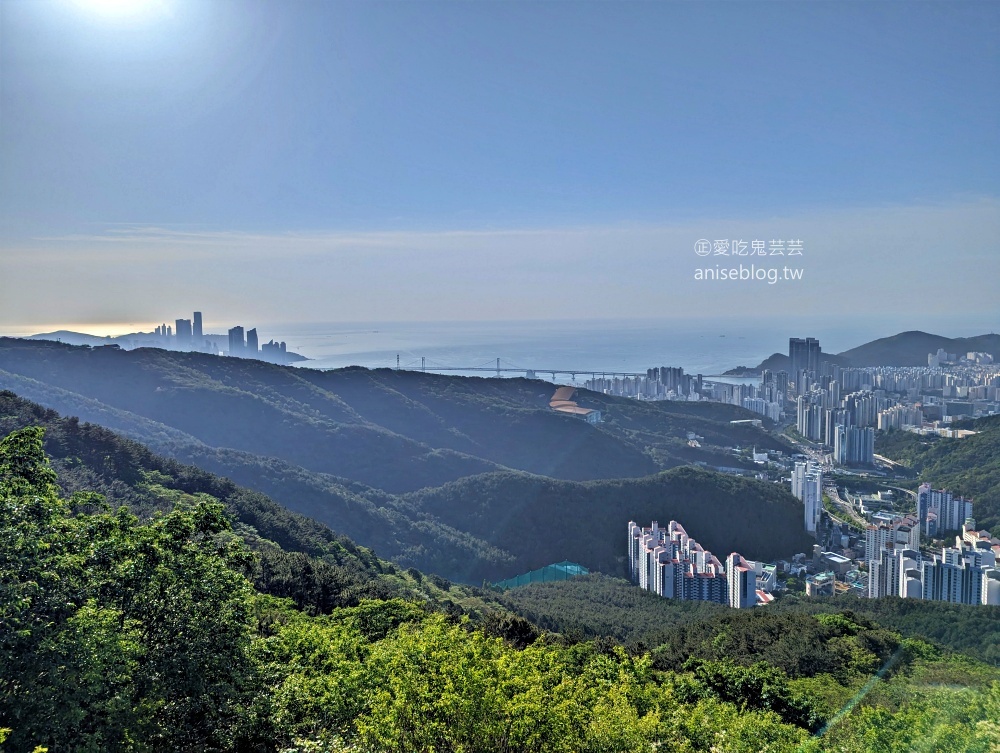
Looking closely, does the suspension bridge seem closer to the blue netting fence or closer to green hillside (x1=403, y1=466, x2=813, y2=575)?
green hillside (x1=403, y1=466, x2=813, y2=575)

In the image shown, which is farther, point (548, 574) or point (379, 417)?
point (379, 417)

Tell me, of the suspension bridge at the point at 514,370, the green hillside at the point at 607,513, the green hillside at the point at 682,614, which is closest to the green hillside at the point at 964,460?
the green hillside at the point at 607,513

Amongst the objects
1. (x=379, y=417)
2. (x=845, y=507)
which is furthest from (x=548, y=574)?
(x=379, y=417)

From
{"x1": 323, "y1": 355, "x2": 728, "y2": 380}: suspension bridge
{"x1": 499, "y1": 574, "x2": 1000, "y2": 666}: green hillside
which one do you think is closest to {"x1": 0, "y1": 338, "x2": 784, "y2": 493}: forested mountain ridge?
{"x1": 323, "y1": 355, "x2": 728, "y2": 380}: suspension bridge

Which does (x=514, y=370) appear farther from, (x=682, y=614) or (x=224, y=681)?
(x=224, y=681)

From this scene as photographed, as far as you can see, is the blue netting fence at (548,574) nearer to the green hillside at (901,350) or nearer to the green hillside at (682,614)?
the green hillside at (682,614)

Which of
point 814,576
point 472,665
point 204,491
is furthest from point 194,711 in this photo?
point 814,576
